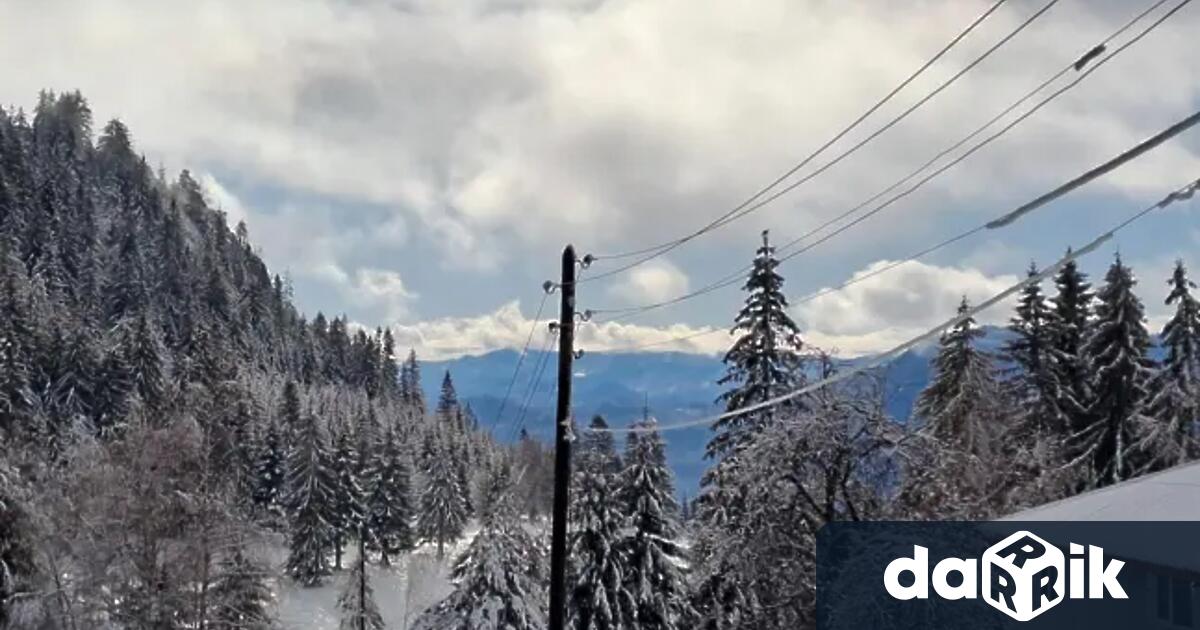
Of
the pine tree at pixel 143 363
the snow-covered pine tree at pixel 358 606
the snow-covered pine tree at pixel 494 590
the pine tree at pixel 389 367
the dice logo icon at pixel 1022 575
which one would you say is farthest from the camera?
the pine tree at pixel 389 367

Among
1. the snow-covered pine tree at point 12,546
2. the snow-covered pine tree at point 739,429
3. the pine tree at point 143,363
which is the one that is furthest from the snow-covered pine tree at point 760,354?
the pine tree at point 143,363

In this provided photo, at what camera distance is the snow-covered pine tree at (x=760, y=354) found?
2573 centimetres

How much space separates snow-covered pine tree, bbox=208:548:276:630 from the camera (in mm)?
23297

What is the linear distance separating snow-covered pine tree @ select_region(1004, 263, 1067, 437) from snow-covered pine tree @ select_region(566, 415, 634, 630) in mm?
16333

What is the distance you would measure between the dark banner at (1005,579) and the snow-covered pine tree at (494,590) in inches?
355

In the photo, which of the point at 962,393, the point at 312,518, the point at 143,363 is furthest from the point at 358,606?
the point at 143,363

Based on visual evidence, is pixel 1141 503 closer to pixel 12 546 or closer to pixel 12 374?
pixel 12 546

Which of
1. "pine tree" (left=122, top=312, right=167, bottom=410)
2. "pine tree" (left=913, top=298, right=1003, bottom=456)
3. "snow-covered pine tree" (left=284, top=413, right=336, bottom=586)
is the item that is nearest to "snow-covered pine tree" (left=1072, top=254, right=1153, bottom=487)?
"pine tree" (left=913, top=298, right=1003, bottom=456)

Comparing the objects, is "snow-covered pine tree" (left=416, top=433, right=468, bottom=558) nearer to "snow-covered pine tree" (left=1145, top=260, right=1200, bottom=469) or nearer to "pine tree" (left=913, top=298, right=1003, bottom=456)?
"pine tree" (left=913, top=298, right=1003, bottom=456)

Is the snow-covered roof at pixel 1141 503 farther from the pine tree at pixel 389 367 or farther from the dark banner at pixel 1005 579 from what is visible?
the pine tree at pixel 389 367

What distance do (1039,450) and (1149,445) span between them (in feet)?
17.6

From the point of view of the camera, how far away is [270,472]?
73.9 m

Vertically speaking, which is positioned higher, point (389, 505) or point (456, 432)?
point (456, 432)

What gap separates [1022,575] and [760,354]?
12875 mm
